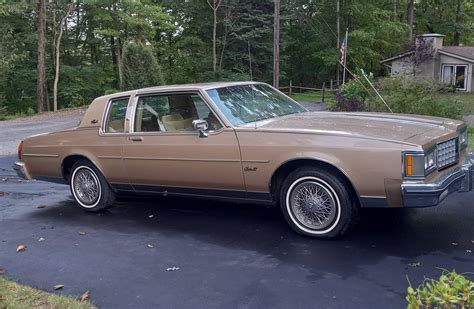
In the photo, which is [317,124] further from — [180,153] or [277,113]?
[180,153]

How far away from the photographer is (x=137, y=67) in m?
23.6

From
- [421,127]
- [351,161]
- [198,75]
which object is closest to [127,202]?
[351,161]

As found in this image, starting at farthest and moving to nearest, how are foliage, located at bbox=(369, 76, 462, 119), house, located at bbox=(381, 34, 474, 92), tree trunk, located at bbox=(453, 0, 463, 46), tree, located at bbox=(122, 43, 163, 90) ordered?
1. tree trunk, located at bbox=(453, 0, 463, 46)
2. house, located at bbox=(381, 34, 474, 92)
3. tree, located at bbox=(122, 43, 163, 90)
4. foliage, located at bbox=(369, 76, 462, 119)

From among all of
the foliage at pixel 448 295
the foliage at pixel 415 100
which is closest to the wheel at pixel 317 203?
the foliage at pixel 448 295

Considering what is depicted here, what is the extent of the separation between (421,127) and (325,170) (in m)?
1.09

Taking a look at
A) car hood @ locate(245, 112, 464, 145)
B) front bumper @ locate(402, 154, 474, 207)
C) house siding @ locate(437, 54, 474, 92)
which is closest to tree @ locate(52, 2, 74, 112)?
house siding @ locate(437, 54, 474, 92)

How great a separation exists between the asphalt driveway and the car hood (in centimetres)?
100

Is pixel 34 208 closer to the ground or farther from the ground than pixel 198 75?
closer to the ground

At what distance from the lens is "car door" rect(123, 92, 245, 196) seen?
5078 mm

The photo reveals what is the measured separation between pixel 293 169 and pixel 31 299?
2566 mm

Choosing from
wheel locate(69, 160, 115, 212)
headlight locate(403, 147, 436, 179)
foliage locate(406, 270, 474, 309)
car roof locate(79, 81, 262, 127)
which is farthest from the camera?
wheel locate(69, 160, 115, 212)

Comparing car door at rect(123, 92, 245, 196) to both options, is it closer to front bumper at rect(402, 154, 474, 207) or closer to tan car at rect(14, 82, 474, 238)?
tan car at rect(14, 82, 474, 238)

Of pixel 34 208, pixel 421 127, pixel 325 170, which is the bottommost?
pixel 34 208

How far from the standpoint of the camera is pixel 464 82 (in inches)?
1363
